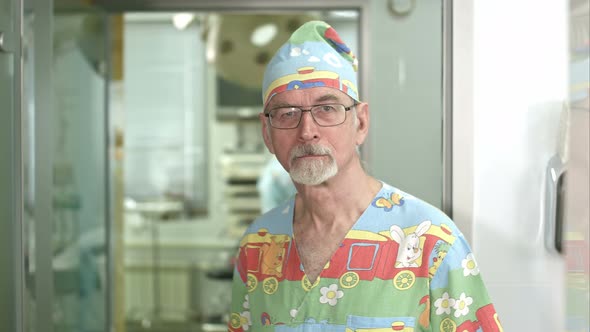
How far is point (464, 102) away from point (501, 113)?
94mm

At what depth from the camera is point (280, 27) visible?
349 cm

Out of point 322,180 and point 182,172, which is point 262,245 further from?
point 182,172

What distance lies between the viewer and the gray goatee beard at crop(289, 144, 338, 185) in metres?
1.21

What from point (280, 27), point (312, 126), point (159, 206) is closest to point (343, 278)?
point (312, 126)

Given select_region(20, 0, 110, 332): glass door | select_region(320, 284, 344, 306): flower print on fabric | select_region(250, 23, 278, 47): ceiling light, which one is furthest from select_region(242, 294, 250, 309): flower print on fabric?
select_region(250, 23, 278, 47): ceiling light

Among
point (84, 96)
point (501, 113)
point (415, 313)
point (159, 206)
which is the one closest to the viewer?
point (415, 313)

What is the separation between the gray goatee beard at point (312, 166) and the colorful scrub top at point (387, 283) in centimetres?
13

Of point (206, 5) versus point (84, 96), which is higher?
point (206, 5)

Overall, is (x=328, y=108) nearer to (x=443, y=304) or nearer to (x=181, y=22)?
(x=443, y=304)

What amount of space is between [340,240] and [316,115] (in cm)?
25

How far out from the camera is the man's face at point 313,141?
1221 mm

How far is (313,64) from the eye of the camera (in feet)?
4.14

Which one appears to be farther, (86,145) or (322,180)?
(86,145)

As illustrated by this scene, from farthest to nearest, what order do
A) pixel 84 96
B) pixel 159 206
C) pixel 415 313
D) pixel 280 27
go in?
1. pixel 159 206
2. pixel 280 27
3. pixel 84 96
4. pixel 415 313
